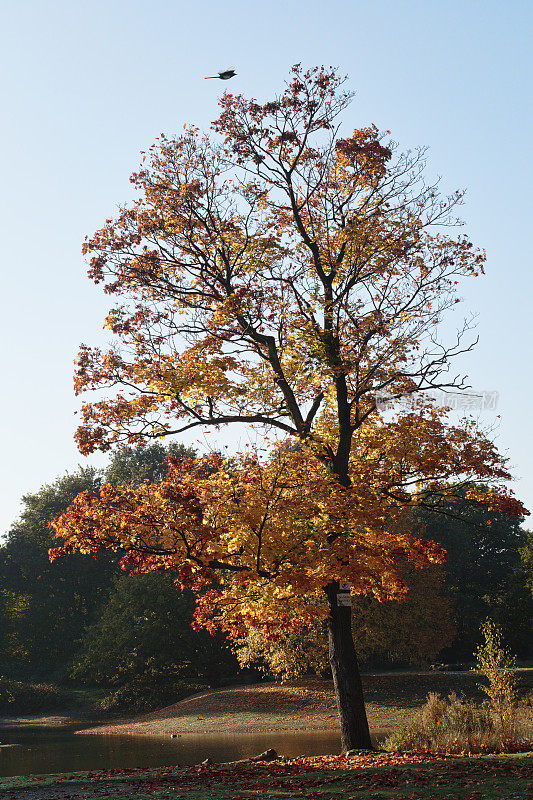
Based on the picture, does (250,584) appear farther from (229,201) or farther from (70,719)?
(70,719)

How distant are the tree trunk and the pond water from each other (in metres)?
4.26

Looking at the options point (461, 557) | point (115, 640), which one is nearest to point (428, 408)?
point (115, 640)

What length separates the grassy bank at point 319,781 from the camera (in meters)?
9.09

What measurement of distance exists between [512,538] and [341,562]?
45.1 meters

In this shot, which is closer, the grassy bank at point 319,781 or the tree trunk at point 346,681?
the grassy bank at point 319,781

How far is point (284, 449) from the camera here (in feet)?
45.9

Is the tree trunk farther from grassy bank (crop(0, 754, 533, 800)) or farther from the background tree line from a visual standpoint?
the background tree line

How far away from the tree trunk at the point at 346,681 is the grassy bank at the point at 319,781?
0.72 metres

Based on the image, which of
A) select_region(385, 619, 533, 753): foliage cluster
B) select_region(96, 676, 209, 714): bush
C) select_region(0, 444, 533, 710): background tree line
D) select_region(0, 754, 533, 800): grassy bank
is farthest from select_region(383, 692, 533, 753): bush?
select_region(96, 676, 209, 714): bush

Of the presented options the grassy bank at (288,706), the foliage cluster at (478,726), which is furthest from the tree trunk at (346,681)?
the grassy bank at (288,706)

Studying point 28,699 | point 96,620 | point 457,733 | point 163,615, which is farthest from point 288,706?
point 96,620

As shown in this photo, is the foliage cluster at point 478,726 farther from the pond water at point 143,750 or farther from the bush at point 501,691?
the pond water at point 143,750

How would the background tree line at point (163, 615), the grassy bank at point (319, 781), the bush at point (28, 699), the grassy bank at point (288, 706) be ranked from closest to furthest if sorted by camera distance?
the grassy bank at point (319, 781)
the grassy bank at point (288, 706)
the background tree line at point (163, 615)
the bush at point (28, 699)

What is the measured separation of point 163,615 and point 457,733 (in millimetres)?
26032
